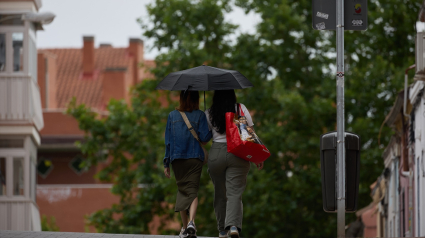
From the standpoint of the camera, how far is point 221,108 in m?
9.84

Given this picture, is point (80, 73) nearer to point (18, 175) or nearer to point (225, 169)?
point (18, 175)

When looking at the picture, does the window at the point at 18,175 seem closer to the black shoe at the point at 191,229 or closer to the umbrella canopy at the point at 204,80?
the umbrella canopy at the point at 204,80

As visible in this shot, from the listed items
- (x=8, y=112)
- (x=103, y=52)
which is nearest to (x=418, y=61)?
(x=8, y=112)

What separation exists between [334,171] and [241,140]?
1.10 metres

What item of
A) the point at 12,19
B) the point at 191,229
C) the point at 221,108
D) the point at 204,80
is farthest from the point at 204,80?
the point at 12,19

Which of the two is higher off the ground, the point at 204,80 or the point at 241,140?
the point at 204,80

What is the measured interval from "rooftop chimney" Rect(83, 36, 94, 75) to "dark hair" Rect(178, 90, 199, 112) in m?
45.6

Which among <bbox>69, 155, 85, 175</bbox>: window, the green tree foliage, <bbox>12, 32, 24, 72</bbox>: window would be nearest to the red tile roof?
<bbox>69, 155, 85, 175</bbox>: window

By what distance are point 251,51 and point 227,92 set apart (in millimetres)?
21662

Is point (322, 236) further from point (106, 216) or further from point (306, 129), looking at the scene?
point (106, 216)

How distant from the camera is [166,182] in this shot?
29.7 meters

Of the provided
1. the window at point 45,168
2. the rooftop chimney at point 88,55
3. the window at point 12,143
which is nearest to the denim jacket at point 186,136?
the window at point 12,143

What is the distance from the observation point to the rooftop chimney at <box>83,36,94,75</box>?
181 feet

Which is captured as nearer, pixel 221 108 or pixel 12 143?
pixel 221 108
